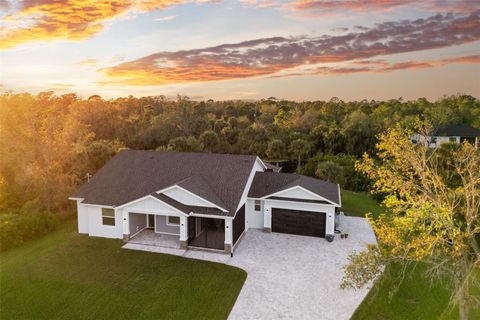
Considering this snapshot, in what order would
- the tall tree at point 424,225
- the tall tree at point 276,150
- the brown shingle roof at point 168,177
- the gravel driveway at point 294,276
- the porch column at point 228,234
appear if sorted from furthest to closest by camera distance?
1. the tall tree at point 276,150
2. the brown shingle roof at point 168,177
3. the porch column at point 228,234
4. the gravel driveway at point 294,276
5. the tall tree at point 424,225

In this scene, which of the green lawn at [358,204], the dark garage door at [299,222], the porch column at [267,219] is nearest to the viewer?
the dark garage door at [299,222]

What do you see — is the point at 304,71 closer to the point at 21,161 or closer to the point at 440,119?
the point at 21,161

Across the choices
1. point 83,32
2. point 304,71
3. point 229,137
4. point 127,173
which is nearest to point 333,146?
point 229,137

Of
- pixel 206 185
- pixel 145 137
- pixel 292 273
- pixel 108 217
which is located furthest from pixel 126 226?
pixel 145 137

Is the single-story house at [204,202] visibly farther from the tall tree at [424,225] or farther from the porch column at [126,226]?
the tall tree at [424,225]

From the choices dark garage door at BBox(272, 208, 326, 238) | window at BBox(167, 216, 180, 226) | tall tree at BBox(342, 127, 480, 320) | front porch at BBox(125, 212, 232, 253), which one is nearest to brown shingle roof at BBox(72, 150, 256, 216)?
front porch at BBox(125, 212, 232, 253)

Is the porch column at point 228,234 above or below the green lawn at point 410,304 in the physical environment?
above

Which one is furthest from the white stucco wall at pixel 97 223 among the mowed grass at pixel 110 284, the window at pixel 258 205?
the window at pixel 258 205

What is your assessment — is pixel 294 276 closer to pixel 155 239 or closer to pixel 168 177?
pixel 155 239
